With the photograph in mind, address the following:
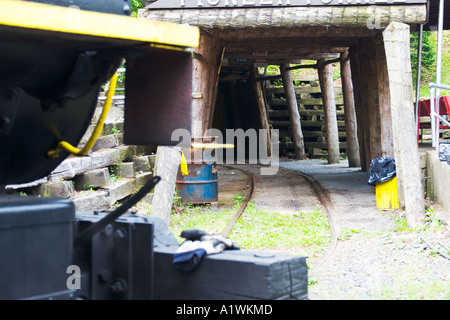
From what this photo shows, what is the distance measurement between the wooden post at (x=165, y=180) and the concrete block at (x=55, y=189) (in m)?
1.06

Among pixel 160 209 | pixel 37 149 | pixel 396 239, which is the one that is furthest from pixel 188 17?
pixel 37 149

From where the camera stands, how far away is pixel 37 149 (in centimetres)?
266

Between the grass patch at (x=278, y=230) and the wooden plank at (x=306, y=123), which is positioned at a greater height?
the wooden plank at (x=306, y=123)

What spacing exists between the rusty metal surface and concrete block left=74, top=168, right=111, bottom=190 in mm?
5910

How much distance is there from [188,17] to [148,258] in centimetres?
695

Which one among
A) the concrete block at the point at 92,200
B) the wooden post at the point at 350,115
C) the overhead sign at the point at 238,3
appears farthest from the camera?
the wooden post at the point at 350,115

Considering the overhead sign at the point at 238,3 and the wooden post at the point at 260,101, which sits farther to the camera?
the wooden post at the point at 260,101

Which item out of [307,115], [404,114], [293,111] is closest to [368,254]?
[404,114]

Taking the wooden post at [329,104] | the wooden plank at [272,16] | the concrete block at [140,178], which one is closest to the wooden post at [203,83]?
the wooden plank at [272,16]

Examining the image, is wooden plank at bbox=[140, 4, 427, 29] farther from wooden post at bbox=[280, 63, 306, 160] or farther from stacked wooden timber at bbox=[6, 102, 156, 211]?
wooden post at bbox=[280, 63, 306, 160]

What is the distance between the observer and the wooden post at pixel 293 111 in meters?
19.2

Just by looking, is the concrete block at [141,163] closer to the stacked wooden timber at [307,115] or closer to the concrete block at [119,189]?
the concrete block at [119,189]

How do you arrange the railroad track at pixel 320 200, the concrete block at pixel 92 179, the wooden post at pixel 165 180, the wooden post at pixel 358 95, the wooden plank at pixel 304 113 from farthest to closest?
the wooden plank at pixel 304 113
the wooden post at pixel 358 95
the concrete block at pixel 92 179
the wooden post at pixel 165 180
the railroad track at pixel 320 200
